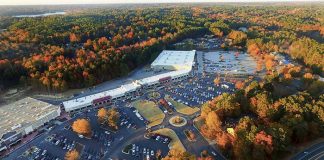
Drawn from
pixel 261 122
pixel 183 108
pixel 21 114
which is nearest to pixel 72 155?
pixel 21 114

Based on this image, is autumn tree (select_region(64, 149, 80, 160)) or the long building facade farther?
the long building facade

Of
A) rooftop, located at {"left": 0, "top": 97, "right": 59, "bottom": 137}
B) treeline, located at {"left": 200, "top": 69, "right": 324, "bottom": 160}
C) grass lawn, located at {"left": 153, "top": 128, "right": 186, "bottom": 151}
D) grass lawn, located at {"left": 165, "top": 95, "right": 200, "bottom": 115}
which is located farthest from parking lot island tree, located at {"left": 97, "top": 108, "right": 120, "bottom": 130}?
treeline, located at {"left": 200, "top": 69, "right": 324, "bottom": 160}

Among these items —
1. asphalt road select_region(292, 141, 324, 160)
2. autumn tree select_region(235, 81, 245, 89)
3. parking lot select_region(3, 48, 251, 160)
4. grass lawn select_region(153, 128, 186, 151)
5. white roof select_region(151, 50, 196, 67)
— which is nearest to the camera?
asphalt road select_region(292, 141, 324, 160)

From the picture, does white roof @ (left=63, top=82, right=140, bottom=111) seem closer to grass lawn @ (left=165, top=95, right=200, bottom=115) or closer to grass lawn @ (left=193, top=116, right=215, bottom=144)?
grass lawn @ (left=165, top=95, right=200, bottom=115)

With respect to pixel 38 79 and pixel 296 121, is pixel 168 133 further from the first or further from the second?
pixel 38 79

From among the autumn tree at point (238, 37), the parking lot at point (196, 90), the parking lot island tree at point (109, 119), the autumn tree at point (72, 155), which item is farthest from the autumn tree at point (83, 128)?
the autumn tree at point (238, 37)

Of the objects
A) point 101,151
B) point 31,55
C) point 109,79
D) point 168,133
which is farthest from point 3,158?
point 31,55
